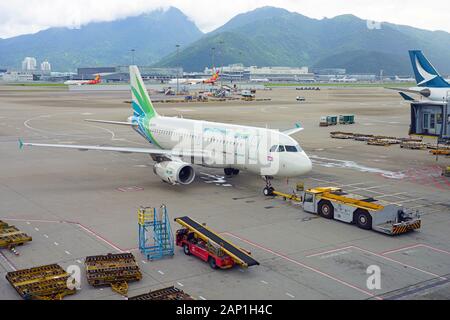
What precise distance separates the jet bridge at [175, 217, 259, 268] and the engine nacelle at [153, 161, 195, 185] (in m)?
10.2

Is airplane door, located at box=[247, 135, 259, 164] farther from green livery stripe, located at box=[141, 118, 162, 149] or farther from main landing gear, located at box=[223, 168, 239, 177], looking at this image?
green livery stripe, located at box=[141, 118, 162, 149]

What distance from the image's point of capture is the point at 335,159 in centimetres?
5006

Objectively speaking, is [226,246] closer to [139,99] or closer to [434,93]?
[139,99]

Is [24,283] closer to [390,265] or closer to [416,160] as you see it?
[390,265]

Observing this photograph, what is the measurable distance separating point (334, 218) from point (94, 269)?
15.0 meters

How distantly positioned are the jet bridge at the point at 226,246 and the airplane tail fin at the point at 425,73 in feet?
200

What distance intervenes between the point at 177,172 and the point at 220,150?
160 inches

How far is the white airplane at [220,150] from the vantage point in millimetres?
32406

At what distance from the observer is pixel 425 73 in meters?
73.3

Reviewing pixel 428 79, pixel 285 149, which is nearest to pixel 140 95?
pixel 285 149

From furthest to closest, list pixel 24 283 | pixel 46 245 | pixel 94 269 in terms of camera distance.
Answer: pixel 46 245 < pixel 94 269 < pixel 24 283

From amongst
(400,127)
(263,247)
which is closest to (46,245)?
(263,247)

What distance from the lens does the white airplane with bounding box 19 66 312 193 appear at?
106 feet

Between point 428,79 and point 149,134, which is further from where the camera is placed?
point 428,79
